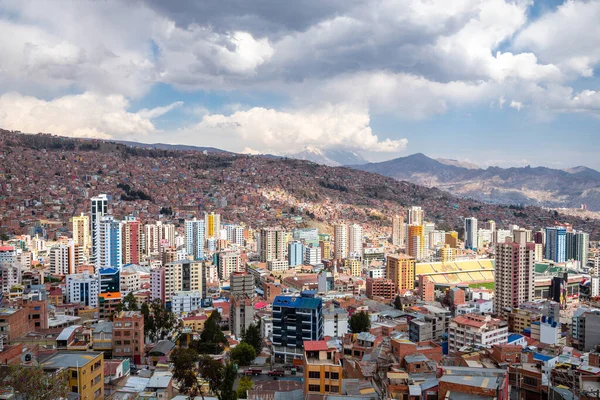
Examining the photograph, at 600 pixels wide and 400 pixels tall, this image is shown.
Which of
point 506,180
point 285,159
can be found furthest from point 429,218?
point 506,180

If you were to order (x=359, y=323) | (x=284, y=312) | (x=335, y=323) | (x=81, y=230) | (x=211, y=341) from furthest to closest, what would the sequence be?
(x=81, y=230) < (x=335, y=323) < (x=359, y=323) < (x=211, y=341) < (x=284, y=312)

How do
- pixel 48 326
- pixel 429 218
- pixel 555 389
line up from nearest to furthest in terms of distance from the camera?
pixel 555 389, pixel 48 326, pixel 429 218

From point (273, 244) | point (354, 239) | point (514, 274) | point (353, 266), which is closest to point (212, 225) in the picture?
point (273, 244)

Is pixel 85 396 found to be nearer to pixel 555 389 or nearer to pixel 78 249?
pixel 555 389

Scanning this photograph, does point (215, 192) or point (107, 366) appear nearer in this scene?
point (107, 366)

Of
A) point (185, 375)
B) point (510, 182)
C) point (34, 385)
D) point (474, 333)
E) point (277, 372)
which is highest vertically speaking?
point (510, 182)

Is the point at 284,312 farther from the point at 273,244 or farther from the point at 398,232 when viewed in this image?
the point at 398,232

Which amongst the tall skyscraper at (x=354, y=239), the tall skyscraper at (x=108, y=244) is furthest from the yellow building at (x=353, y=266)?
the tall skyscraper at (x=108, y=244)
